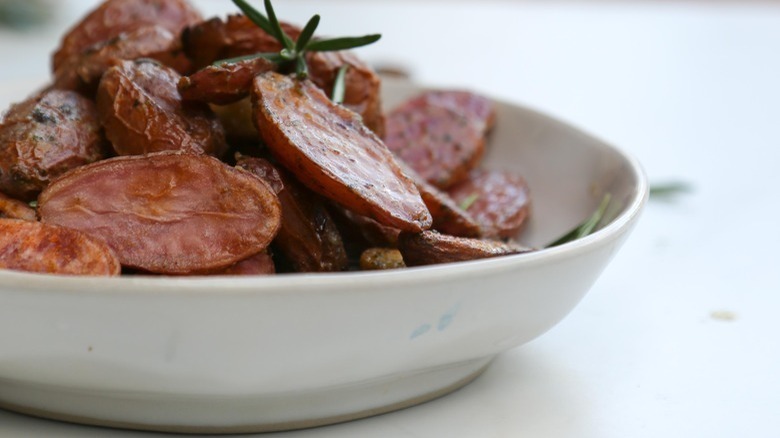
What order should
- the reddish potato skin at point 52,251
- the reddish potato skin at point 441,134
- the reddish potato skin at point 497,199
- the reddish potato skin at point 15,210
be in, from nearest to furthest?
the reddish potato skin at point 52,251, the reddish potato skin at point 15,210, the reddish potato skin at point 497,199, the reddish potato skin at point 441,134

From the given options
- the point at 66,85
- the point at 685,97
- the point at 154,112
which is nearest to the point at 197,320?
the point at 154,112

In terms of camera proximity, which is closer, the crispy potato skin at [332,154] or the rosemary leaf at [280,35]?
the crispy potato skin at [332,154]

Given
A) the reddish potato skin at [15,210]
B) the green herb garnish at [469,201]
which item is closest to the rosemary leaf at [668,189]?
the green herb garnish at [469,201]

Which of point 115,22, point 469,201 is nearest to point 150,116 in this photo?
point 115,22

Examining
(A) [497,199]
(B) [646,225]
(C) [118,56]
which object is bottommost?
(B) [646,225]

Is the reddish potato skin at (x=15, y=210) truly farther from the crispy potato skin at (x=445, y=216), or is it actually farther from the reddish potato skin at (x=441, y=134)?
the reddish potato skin at (x=441, y=134)

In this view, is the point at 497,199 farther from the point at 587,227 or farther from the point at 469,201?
the point at 587,227
